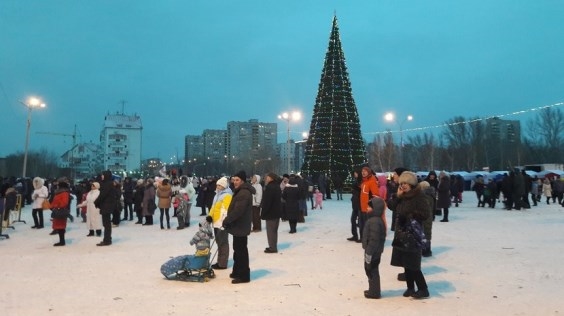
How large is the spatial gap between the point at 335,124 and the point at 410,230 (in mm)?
26944

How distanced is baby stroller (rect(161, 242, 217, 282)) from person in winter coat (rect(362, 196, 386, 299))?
276 cm

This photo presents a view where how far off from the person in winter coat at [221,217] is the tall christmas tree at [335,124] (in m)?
24.0

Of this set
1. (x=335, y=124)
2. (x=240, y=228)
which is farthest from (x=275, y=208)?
(x=335, y=124)

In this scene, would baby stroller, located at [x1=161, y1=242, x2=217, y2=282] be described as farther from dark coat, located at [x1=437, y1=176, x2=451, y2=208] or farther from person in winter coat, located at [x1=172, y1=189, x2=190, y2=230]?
dark coat, located at [x1=437, y1=176, x2=451, y2=208]

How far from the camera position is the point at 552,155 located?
233ft

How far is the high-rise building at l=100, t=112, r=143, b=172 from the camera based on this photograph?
118938 millimetres

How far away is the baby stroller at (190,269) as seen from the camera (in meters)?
7.46

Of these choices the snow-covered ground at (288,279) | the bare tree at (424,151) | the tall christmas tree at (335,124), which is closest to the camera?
the snow-covered ground at (288,279)

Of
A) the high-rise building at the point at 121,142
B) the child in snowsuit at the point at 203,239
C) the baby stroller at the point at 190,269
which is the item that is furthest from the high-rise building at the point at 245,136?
the baby stroller at the point at 190,269

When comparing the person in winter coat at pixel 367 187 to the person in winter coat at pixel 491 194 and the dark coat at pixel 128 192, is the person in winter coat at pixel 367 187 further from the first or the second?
the person in winter coat at pixel 491 194

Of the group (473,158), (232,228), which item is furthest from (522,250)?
(473,158)

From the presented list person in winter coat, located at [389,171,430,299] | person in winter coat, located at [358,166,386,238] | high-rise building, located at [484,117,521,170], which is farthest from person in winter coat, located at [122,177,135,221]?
high-rise building, located at [484,117,521,170]

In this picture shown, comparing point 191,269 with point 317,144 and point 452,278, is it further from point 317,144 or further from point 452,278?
point 317,144

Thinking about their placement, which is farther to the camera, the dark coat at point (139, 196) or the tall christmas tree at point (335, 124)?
the tall christmas tree at point (335, 124)
